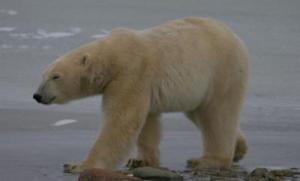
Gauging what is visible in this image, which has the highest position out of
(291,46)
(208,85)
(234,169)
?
(291,46)

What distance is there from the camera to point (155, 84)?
6.31 metres

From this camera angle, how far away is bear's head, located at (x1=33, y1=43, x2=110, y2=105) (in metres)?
6.14

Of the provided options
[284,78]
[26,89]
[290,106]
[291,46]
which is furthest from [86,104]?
[291,46]

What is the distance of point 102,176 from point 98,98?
4814 mm

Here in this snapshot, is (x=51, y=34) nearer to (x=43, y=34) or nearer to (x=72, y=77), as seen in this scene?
(x=43, y=34)

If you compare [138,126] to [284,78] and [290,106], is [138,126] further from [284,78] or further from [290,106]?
[284,78]

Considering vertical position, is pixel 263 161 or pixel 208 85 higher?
pixel 208 85

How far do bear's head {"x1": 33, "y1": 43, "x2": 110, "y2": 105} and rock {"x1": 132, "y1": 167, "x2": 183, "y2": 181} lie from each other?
76cm

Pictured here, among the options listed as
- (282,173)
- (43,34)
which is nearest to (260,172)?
(282,173)

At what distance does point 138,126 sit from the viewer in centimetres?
612

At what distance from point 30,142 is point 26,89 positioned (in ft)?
10.3

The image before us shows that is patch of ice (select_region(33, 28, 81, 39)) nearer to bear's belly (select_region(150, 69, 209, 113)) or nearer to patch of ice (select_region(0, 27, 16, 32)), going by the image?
patch of ice (select_region(0, 27, 16, 32))

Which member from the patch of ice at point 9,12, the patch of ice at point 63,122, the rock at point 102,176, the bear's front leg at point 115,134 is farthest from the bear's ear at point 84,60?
the patch of ice at point 9,12

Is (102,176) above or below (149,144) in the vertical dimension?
below
